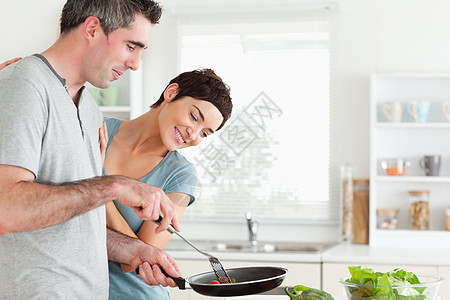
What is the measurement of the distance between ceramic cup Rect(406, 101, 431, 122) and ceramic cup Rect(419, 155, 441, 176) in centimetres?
25

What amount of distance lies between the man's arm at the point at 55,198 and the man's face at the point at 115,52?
0.30m

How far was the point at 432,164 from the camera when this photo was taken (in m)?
3.82

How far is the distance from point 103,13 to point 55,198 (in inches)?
20.2

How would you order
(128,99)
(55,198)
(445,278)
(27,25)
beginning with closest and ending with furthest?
(55,198)
(445,278)
(128,99)
(27,25)

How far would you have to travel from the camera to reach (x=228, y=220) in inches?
163

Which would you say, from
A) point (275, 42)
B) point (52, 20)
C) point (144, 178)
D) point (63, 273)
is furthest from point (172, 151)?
point (52, 20)

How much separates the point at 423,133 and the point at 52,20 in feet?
9.12

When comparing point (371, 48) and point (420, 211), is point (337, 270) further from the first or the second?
point (371, 48)

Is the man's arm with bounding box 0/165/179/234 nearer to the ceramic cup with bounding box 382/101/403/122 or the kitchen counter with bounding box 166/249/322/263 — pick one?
the kitchen counter with bounding box 166/249/322/263

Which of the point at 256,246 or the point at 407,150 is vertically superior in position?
the point at 407,150

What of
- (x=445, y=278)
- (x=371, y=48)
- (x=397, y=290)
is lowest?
(x=445, y=278)

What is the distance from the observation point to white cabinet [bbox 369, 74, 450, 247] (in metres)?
3.83

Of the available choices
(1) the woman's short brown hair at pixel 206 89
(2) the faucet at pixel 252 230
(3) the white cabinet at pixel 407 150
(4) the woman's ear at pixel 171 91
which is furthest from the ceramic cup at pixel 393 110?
(4) the woman's ear at pixel 171 91

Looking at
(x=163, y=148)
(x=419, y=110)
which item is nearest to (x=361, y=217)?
(x=419, y=110)
